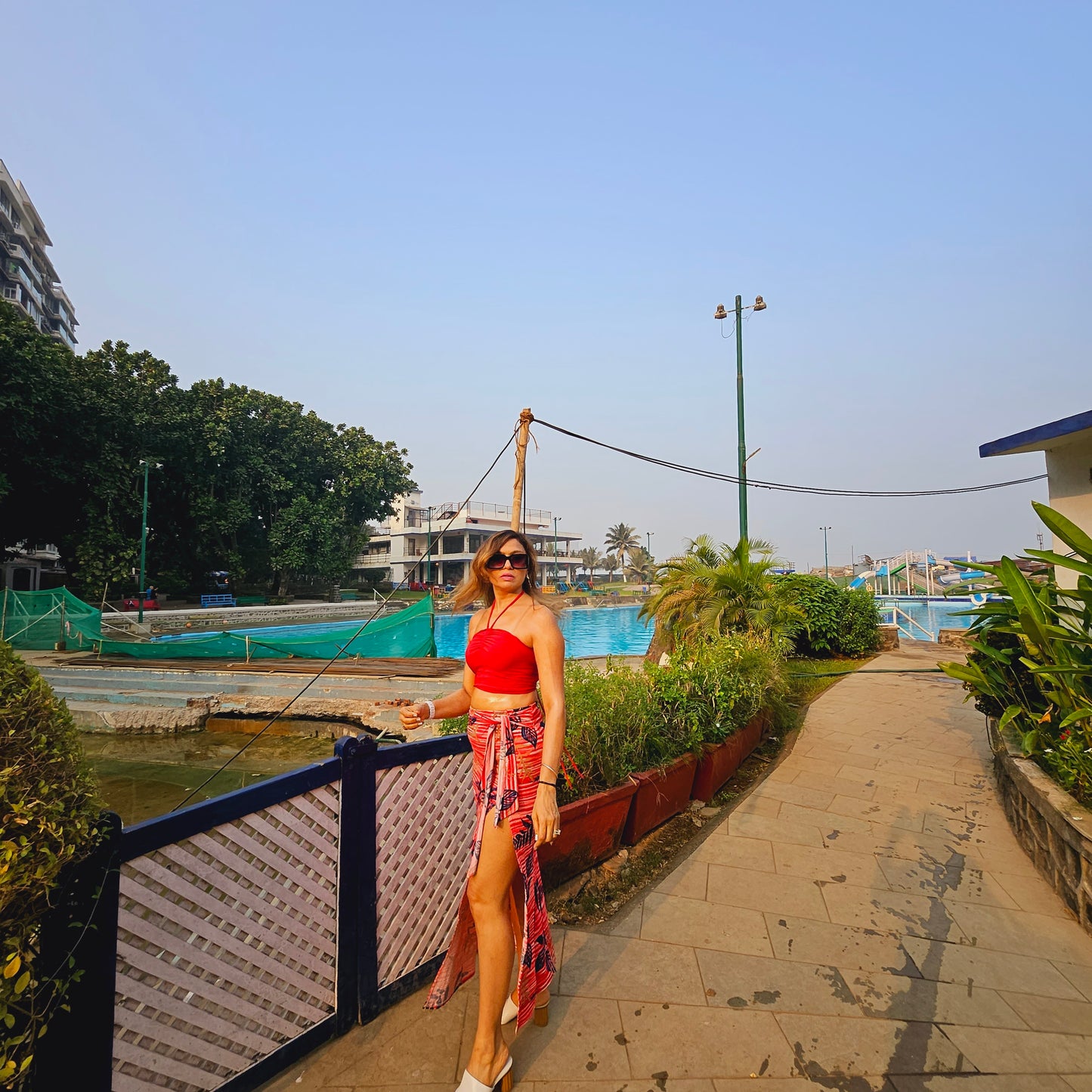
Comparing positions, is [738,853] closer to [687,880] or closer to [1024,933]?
[687,880]

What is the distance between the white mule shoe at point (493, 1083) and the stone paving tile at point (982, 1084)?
1258 mm

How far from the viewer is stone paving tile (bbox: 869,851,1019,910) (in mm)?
3449

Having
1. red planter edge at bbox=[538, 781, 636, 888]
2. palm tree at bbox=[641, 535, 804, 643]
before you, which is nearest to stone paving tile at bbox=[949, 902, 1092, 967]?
red planter edge at bbox=[538, 781, 636, 888]

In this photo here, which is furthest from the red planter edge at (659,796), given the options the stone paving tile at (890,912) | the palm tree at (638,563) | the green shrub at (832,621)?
the palm tree at (638,563)

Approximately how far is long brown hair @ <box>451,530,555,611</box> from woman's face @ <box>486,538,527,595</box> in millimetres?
14

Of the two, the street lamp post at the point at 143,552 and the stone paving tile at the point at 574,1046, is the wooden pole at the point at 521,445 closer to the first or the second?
the stone paving tile at the point at 574,1046

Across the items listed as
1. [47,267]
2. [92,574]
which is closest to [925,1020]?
[92,574]

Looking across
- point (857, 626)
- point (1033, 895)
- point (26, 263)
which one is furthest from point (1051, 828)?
point (26, 263)

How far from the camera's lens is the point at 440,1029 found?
7.38 feet

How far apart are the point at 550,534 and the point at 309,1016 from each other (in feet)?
200

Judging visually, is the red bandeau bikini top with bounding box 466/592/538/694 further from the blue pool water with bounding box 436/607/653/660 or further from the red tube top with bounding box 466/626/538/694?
the blue pool water with bounding box 436/607/653/660

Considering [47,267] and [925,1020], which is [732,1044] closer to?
[925,1020]

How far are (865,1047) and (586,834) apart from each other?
152cm

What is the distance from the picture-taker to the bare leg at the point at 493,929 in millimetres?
1944
